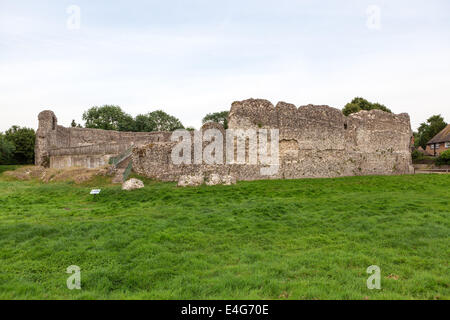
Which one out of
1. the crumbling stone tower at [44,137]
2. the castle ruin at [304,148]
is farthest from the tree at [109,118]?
the castle ruin at [304,148]

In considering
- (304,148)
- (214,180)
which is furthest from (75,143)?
(304,148)

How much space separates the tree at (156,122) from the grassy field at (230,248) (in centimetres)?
6055

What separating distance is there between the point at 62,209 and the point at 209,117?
248 feet

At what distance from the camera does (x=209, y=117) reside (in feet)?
278

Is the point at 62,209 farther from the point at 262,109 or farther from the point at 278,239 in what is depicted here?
the point at 262,109

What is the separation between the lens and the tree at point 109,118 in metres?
68.4

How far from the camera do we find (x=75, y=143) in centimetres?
3766

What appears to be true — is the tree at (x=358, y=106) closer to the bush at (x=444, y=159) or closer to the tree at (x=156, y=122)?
the bush at (x=444, y=159)

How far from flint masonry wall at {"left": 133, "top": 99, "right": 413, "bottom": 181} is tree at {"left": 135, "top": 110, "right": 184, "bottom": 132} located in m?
53.3

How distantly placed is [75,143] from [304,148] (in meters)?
32.1

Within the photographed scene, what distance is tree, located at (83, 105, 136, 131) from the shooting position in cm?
6838

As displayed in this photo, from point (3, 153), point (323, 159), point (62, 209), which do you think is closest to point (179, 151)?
point (62, 209)

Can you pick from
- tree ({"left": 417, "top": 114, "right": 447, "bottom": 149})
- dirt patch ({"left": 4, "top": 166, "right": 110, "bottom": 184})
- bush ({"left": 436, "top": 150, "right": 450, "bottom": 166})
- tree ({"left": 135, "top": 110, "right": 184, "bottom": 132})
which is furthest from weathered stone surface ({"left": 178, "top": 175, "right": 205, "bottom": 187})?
tree ({"left": 417, "top": 114, "right": 447, "bottom": 149})

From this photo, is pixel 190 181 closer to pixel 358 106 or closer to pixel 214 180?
pixel 214 180
